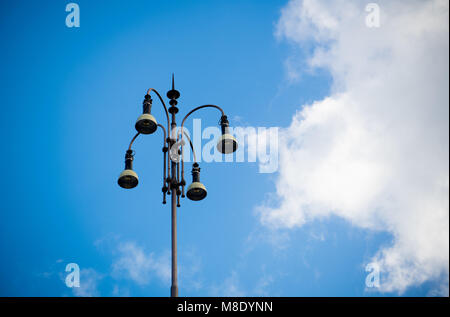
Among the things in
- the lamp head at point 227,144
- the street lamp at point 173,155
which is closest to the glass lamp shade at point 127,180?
the street lamp at point 173,155

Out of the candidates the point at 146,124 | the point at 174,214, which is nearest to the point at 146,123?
the point at 146,124

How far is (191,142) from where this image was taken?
10.8m

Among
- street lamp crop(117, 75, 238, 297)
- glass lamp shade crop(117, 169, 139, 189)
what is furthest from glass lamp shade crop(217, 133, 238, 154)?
glass lamp shade crop(117, 169, 139, 189)

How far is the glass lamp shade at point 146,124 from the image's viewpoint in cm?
1055

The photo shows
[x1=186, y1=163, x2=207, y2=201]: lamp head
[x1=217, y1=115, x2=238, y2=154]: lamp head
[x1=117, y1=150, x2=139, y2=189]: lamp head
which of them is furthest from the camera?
[x1=217, y1=115, x2=238, y2=154]: lamp head

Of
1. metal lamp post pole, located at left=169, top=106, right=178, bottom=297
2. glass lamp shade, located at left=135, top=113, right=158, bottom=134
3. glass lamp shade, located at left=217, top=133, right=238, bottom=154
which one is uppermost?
glass lamp shade, located at left=135, top=113, right=158, bottom=134

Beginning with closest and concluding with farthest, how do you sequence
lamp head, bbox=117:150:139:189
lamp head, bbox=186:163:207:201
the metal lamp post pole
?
1. the metal lamp post pole
2. lamp head, bbox=186:163:207:201
3. lamp head, bbox=117:150:139:189

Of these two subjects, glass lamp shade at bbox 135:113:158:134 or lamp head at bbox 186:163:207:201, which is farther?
glass lamp shade at bbox 135:113:158:134

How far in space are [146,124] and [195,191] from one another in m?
2.03

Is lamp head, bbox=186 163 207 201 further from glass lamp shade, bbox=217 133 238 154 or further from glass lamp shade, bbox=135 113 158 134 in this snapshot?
glass lamp shade, bbox=135 113 158 134

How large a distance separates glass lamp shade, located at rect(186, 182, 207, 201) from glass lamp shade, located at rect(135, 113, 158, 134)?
1.73m

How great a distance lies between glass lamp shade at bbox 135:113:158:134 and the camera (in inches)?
415
